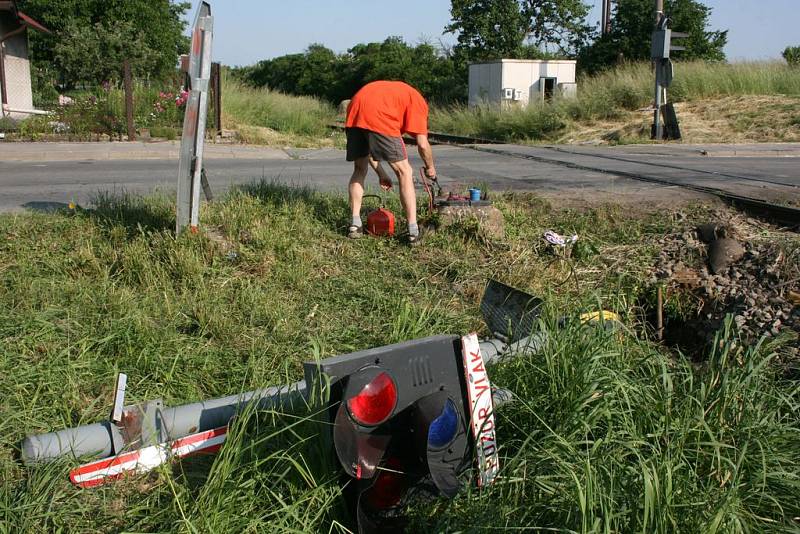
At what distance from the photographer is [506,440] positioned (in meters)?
3.12

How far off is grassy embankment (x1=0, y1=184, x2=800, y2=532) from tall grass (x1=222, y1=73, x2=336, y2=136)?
52.4ft

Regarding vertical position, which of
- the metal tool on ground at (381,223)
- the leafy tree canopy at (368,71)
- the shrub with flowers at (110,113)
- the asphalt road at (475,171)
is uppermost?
the leafy tree canopy at (368,71)

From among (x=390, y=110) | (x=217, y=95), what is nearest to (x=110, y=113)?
(x=217, y=95)

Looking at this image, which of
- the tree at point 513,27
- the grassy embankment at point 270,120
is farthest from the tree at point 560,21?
the grassy embankment at point 270,120

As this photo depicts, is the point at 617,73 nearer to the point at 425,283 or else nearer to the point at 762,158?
the point at 762,158

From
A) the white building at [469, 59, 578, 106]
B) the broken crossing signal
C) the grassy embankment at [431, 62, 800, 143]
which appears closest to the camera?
the broken crossing signal

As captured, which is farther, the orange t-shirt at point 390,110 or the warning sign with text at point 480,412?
the orange t-shirt at point 390,110

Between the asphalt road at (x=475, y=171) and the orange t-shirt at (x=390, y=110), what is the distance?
2055 millimetres

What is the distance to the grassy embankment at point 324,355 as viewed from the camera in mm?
2619

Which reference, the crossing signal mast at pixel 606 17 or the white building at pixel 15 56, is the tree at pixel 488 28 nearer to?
the crossing signal mast at pixel 606 17

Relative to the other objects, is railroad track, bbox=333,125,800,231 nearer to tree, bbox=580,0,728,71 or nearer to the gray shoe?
the gray shoe

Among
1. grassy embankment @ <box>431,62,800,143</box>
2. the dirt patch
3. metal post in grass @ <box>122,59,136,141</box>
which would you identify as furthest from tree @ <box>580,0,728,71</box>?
the dirt patch

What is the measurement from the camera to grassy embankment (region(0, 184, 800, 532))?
2.62m

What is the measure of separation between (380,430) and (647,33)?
1694 inches
